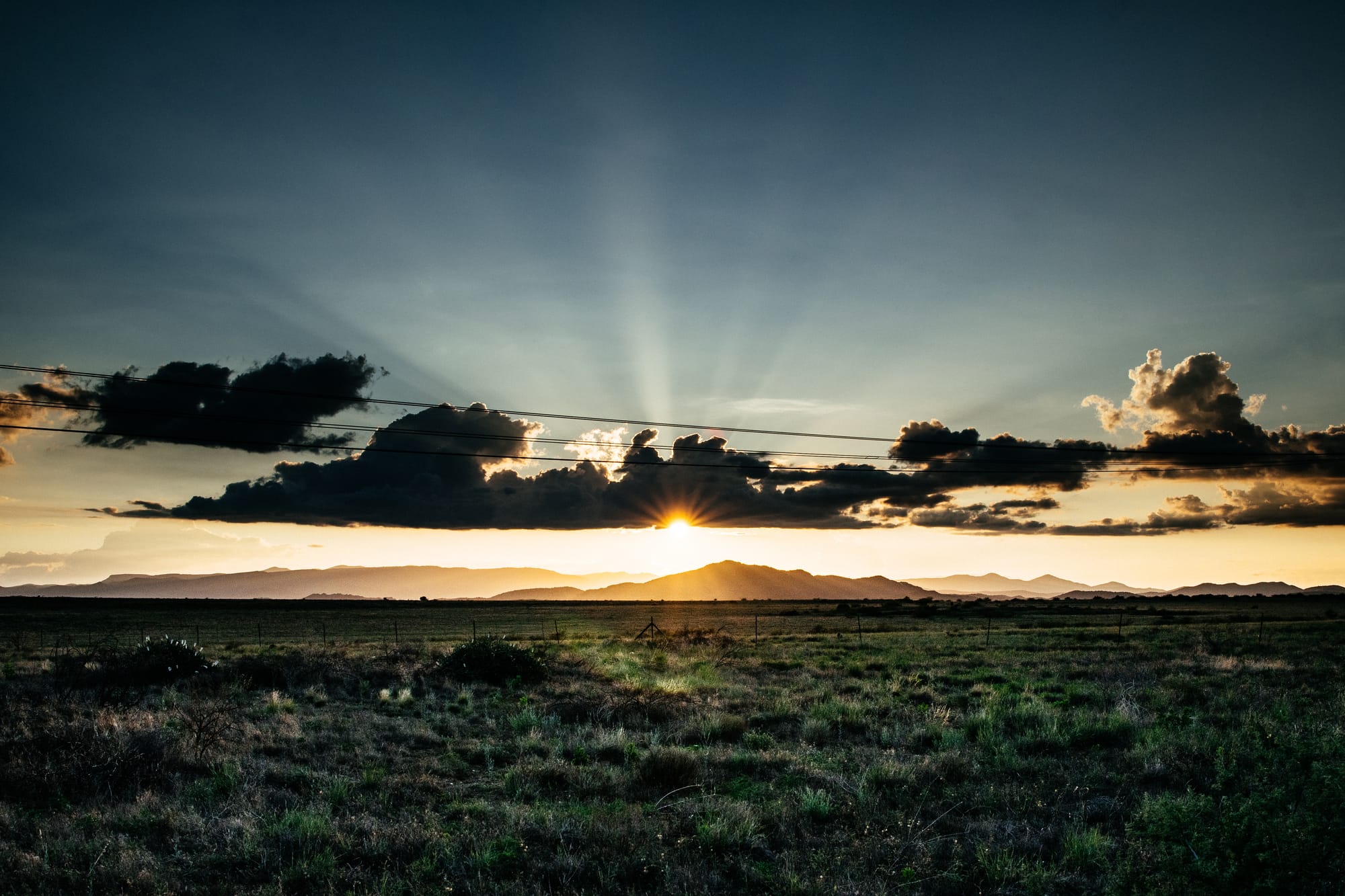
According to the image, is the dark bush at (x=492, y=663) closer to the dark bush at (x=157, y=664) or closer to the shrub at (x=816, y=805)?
the dark bush at (x=157, y=664)

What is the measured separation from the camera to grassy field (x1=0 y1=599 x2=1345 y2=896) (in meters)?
7.92

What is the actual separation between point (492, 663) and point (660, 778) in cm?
1587

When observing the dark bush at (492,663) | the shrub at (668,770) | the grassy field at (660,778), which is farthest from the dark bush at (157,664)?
the shrub at (668,770)

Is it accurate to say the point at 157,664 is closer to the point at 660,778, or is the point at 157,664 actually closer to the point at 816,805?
the point at 660,778

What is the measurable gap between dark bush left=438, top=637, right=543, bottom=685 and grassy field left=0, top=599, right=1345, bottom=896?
0.51ft

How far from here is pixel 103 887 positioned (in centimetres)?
779

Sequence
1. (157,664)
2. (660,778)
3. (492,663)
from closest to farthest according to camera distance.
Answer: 1. (660,778)
2. (157,664)
3. (492,663)

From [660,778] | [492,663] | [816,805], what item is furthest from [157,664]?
[816,805]

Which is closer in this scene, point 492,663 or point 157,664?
point 157,664

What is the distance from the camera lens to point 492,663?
86.8ft

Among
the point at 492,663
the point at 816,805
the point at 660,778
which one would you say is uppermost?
the point at 816,805

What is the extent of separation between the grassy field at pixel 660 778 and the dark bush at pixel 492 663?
156mm

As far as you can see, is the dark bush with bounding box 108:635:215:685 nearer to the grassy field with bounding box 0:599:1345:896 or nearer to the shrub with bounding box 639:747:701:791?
the grassy field with bounding box 0:599:1345:896

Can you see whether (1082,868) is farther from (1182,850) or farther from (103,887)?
(103,887)
